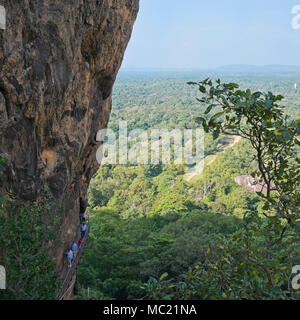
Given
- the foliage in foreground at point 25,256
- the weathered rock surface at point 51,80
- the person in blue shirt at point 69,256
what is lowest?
the person in blue shirt at point 69,256

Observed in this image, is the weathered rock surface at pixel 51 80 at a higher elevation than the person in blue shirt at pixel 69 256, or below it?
higher

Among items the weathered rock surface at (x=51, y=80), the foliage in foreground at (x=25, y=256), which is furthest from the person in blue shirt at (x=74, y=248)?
the foliage in foreground at (x=25, y=256)

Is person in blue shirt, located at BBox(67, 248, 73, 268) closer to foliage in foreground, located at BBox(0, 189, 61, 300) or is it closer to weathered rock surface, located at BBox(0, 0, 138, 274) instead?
weathered rock surface, located at BBox(0, 0, 138, 274)

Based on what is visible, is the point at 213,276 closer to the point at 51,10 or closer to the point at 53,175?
the point at 53,175

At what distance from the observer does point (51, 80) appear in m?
5.05

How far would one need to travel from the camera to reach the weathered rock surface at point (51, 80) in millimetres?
4457

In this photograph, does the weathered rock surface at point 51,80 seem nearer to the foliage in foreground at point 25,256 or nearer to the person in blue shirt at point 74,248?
the person in blue shirt at point 74,248

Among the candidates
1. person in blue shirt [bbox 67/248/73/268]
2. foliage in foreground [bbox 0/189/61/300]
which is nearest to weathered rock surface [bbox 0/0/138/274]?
person in blue shirt [bbox 67/248/73/268]

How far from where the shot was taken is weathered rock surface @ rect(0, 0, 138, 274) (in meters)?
4.46

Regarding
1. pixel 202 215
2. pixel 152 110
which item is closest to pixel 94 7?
pixel 202 215

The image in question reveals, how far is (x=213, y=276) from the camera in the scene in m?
3.24

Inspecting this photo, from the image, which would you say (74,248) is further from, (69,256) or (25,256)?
(25,256)

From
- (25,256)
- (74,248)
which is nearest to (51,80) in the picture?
(25,256)

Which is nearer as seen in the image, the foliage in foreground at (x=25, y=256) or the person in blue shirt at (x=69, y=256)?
the foliage in foreground at (x=25, y=256)
